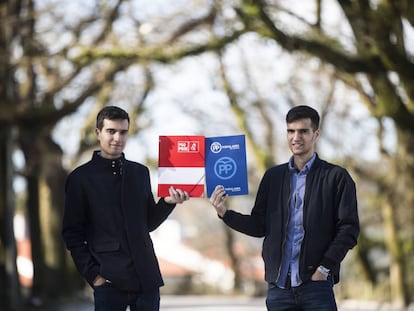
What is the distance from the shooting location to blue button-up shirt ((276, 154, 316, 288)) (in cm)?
685

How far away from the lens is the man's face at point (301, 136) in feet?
22.8

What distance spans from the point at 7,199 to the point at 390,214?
1224 centimetres

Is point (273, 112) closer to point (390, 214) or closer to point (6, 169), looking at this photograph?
point (390, 214)

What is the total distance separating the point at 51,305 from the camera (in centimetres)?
2762

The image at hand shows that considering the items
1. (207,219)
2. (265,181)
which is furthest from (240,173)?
(207,219)

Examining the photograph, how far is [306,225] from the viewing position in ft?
22.5

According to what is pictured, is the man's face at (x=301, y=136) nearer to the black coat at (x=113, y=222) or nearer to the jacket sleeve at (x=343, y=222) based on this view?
the jacket sleeve at (x=343, y=222)

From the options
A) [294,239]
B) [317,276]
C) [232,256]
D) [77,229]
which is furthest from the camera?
[232,256]

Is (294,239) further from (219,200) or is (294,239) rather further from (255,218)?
(219,200)

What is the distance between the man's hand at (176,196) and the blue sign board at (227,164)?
0.66 feet

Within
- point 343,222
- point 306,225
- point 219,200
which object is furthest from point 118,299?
point 343,222

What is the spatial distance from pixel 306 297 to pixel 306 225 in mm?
422

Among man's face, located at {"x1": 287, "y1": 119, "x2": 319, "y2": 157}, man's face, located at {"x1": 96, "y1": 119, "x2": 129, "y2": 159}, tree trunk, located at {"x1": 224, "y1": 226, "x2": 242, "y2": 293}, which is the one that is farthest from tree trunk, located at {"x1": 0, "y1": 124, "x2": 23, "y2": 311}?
tree trunk, located at {"x1": 224, "y1": 226, "x2": 242, "y2": 293}

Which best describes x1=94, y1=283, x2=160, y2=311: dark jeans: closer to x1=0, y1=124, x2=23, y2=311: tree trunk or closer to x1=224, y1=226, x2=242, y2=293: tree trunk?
x1=0, y1=124, x2=23, y2=311: tree trunk
